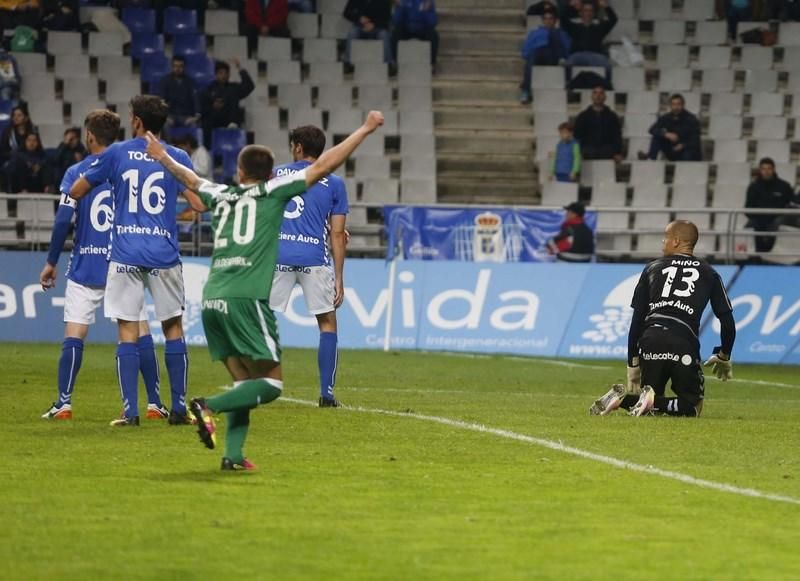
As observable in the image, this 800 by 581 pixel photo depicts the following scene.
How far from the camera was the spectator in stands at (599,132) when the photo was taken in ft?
93.5

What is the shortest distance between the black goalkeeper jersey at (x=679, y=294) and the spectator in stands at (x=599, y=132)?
14742 mm

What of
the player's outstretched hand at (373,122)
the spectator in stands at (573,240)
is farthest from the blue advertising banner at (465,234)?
the player's outstretched hand at (373,122)

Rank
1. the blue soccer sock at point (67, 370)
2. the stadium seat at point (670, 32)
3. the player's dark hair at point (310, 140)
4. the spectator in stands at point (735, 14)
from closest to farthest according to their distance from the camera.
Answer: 1. the blue soccer sock at point (67, 370)
2. the player's dark hair at point (310, 140)
3. the stadium seat at point (670, 32)
4. the spectator in stands at point (735, 14)

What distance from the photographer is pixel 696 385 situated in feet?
44.9

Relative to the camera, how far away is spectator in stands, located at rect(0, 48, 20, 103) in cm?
2814

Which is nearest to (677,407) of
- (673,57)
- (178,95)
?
(178,95)

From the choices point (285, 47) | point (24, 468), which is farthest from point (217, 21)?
point (24, 468)

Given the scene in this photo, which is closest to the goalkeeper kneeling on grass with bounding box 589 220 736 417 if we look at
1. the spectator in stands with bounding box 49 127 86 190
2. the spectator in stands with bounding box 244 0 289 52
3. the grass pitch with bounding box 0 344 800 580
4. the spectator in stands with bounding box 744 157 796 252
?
the grass pitch with bounding box 0 344 800 580

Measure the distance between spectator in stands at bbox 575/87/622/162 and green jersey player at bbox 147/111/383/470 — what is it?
62.3ft

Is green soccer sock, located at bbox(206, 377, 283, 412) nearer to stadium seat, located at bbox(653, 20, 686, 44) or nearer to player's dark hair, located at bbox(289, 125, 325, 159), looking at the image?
player's dark hair, located at bbox(289, 125, 325, 159)

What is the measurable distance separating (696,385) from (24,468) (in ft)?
19.4

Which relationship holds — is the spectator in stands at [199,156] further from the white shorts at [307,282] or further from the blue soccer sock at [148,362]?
the blue soccer sock at [148,362]

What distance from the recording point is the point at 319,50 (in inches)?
1200

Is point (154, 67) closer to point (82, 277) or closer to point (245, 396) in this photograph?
point (82, 277)
